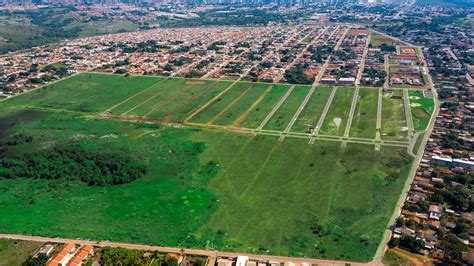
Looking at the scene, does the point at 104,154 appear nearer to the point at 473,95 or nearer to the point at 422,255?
the point at 422,255

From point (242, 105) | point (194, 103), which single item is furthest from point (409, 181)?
point (194, 103)

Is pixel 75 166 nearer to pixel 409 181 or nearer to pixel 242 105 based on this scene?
pixel 242 105

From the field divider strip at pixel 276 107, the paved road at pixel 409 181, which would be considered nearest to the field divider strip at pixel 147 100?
the field divider strip at pixel 276 107

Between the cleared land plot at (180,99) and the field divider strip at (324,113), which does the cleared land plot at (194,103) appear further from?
the field divider strip at (324,113)

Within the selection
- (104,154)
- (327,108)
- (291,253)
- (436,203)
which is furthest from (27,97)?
(436,203)

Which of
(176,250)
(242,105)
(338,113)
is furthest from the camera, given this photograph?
(242,105)

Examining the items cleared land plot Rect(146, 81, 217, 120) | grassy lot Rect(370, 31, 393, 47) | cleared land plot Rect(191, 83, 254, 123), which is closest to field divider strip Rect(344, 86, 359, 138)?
cleared land plot Rect(191, 83, 254, 123)
